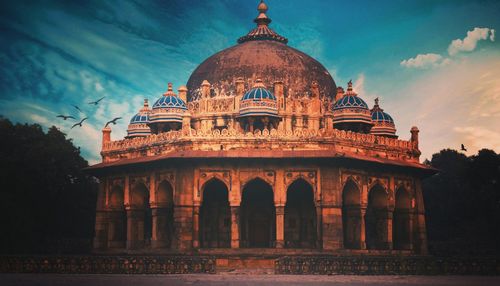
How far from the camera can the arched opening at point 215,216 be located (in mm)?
40906

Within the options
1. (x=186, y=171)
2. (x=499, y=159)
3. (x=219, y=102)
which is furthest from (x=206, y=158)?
(x=499, y=159)

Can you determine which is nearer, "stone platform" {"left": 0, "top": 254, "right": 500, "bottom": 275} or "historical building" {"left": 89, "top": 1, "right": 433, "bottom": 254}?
"stone platform" {"left": 0, "top": 254, "right": 500, "bottom": 275}

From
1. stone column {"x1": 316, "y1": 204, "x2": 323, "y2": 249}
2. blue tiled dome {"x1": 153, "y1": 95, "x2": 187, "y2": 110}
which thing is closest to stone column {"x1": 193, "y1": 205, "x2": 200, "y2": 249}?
stone column {"x1": 316, "y1": 204, "x2": 323, "y2": 249}

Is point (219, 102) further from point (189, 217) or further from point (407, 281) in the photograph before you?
point (407, 281)

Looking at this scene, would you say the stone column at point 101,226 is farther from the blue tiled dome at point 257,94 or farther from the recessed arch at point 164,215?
the blue tiled dome at point 257,94

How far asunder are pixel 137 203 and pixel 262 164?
27.1ft

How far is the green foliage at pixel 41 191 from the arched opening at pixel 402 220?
18622 millimetres

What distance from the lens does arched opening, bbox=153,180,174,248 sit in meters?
40.0

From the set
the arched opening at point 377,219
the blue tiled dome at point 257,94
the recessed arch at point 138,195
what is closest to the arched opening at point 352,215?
the arched opening at point 377,219

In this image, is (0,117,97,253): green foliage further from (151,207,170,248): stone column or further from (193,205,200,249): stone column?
(193,205,200,249): stone column

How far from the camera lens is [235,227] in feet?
122

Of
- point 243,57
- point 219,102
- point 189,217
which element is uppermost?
point 243,57

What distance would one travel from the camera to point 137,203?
137 ft

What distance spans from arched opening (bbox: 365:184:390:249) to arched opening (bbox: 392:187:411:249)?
1.90 metres
